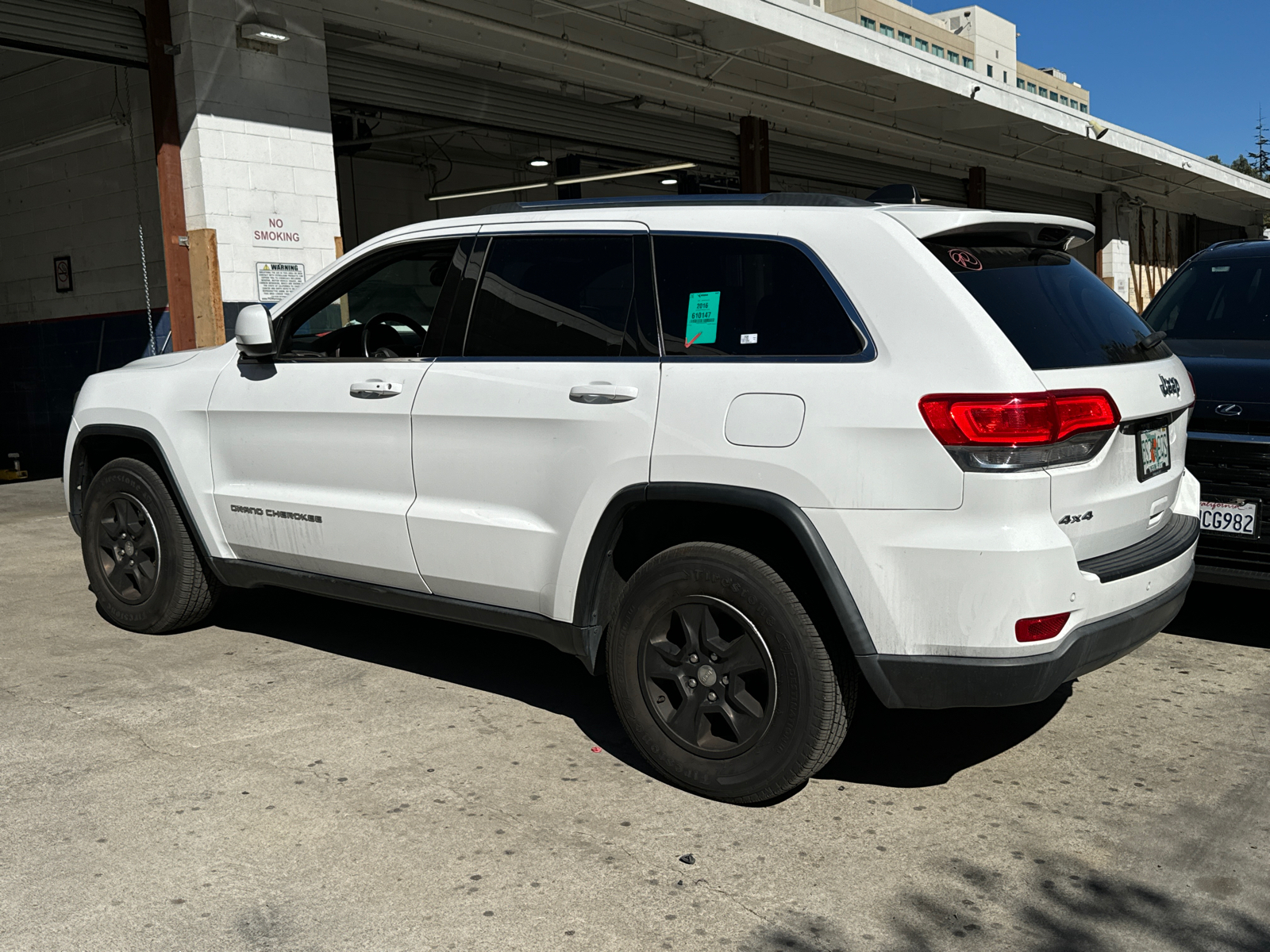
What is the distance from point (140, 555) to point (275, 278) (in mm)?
5221

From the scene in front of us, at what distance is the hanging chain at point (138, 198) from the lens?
11.7 m

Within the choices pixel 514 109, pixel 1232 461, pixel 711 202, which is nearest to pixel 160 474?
pixel 711 202

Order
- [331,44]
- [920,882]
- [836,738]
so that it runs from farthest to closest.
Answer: [331,44] → [836,738] → [920,882]

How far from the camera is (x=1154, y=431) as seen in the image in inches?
145

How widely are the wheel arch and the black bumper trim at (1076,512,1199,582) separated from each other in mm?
700

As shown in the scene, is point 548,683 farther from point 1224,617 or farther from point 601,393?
point 1224,617

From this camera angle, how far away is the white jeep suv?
319 centimetres

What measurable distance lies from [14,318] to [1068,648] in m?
14.4

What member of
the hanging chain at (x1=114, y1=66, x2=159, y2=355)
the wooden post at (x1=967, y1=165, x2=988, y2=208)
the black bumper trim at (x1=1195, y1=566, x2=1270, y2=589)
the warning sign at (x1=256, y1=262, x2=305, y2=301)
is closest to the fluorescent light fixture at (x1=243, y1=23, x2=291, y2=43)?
the warning sign at (x1=256, y1=262, x2=305, y2=301)

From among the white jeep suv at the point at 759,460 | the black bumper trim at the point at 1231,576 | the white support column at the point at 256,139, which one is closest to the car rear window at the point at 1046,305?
the white jeep suv at the point at 759,460

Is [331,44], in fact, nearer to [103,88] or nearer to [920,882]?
[103,88]

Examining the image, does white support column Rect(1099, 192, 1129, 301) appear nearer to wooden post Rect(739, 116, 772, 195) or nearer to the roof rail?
wooden post Rect(739, 116, 772, 195)

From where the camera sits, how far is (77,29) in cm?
929

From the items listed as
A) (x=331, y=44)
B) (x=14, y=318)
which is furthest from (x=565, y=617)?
(x=14, y=318)
